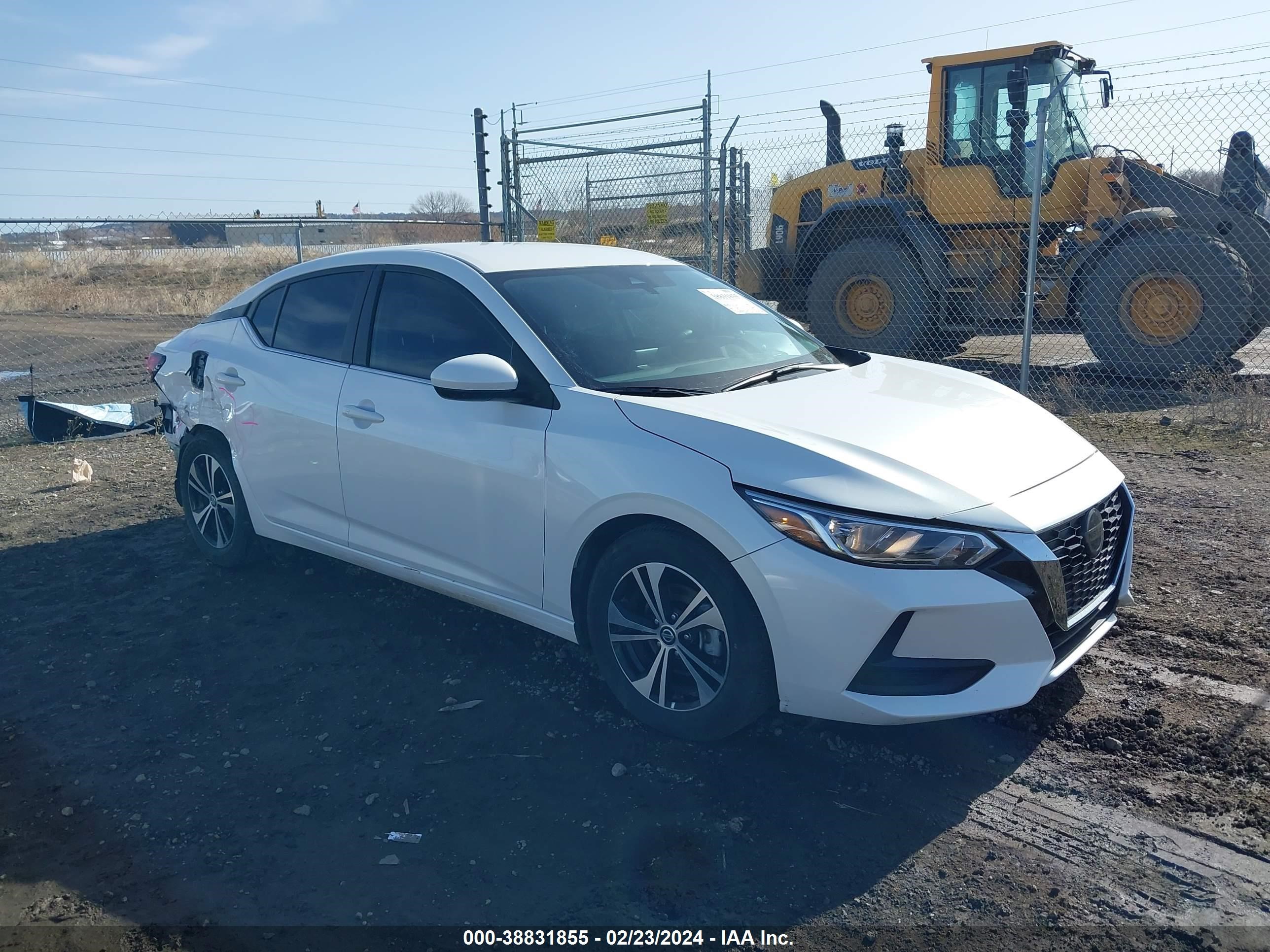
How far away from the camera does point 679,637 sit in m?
3.35

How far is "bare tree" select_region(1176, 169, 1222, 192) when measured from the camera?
9.02 metres

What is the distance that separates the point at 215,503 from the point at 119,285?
Result: 28.4 meters

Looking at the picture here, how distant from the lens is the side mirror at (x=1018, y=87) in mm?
9672

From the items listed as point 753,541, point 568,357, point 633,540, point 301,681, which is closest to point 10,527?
point 301,681

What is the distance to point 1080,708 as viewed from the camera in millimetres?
3602

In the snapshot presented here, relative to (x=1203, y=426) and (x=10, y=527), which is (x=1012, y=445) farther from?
(x=10, y=527)

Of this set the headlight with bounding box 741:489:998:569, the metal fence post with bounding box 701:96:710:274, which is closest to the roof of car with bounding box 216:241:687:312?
the headlight with bounding box 741:489:998:569

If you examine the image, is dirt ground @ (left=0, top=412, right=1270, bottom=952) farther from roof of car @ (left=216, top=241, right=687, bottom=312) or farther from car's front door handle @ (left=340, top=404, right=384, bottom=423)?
roof of car @ (left=216, top=241, right=687, bottom=312)

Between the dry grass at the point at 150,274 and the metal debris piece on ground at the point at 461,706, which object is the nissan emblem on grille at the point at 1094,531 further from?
the dry grass at the point at 150,274

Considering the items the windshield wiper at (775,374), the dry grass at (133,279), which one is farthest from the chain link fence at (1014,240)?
the dry grass at (133,279)

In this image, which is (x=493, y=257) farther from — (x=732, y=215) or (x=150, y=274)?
(x=150, y=274)

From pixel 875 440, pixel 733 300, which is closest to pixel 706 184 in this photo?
pixel 733 300

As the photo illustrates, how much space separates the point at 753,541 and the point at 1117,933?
1.37 metres

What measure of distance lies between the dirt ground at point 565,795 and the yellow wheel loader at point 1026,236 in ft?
17.1
